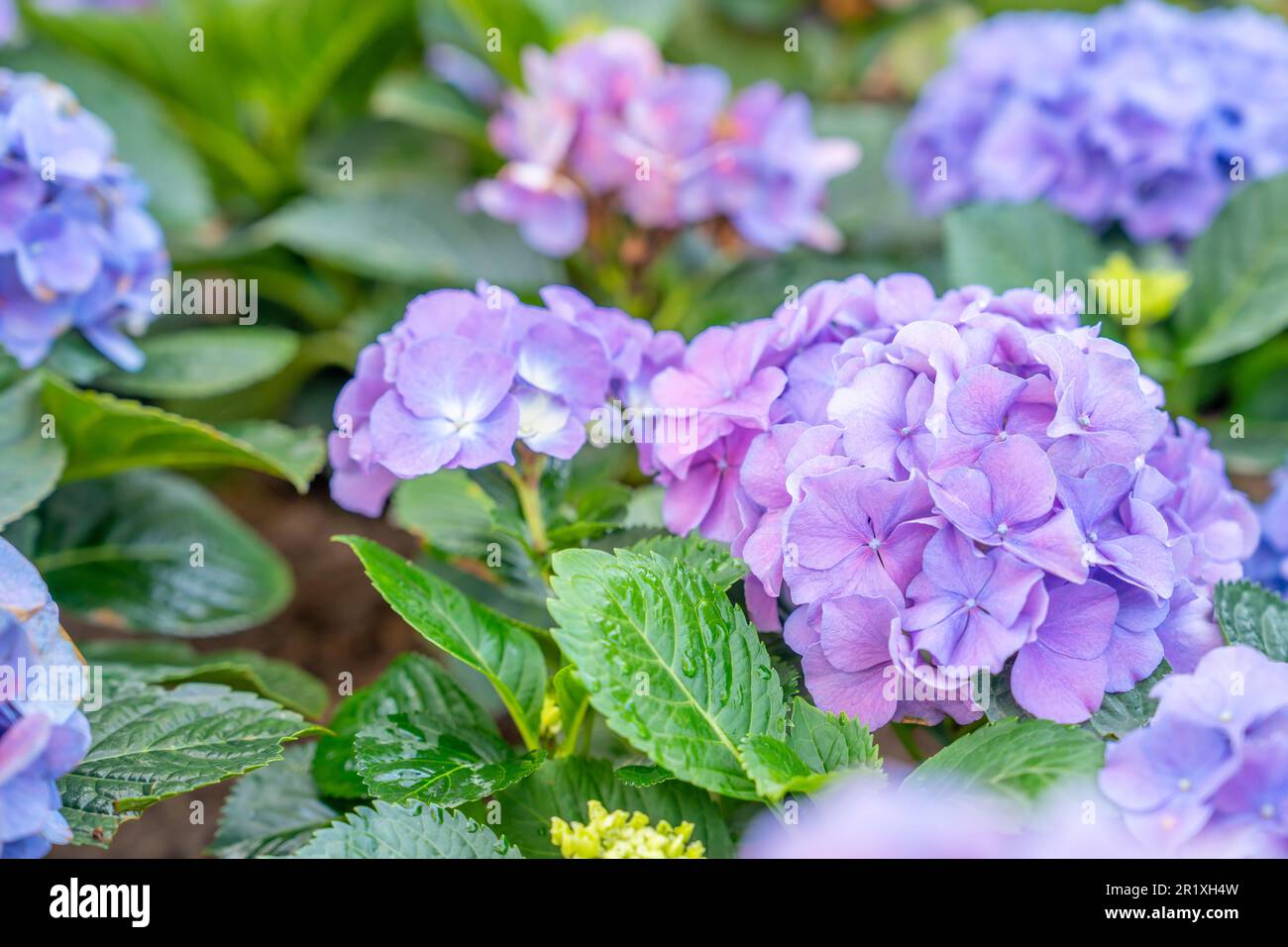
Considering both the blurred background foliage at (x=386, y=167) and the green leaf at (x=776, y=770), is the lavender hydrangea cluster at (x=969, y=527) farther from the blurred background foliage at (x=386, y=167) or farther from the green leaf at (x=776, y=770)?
the blurred background foliage at (x=386, y=167)

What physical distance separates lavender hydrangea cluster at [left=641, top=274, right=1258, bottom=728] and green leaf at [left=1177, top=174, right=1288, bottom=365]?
65 cm

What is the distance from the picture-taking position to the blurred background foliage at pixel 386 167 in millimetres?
1715

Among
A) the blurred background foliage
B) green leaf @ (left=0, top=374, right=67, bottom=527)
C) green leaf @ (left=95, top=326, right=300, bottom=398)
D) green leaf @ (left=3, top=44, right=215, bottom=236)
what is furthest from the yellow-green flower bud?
green leaf @ (left=3, top=44, right=215, bottom=236)

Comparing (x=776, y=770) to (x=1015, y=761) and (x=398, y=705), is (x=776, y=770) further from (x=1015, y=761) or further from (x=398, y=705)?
(x=398, y=705)

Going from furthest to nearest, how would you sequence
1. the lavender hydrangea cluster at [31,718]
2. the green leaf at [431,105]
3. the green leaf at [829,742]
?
the green leaf at [431,105], the green leaf at [829,742], the lavender hydrangea cluster at [31,718]

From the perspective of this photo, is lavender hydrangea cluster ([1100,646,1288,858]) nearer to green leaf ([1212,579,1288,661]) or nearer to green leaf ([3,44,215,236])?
green leaf ([1212,579,1288,661])

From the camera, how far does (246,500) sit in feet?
6.77

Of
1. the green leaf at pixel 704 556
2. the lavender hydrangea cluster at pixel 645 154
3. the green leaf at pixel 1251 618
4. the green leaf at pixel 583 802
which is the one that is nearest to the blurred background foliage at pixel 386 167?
the lavender hydrangea cluster at pixel 645 154

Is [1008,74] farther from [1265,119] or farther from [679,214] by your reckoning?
[679,214]

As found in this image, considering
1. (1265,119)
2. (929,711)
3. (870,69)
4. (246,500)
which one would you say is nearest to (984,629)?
(929,711)

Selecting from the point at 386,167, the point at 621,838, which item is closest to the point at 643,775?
the point at 621,838

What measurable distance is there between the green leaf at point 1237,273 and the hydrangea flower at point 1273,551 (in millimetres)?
330

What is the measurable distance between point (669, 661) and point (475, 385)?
25 cm

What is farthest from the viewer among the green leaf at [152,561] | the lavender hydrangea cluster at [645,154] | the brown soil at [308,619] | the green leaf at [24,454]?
the lavender hydrangea cluster at [645,154]
